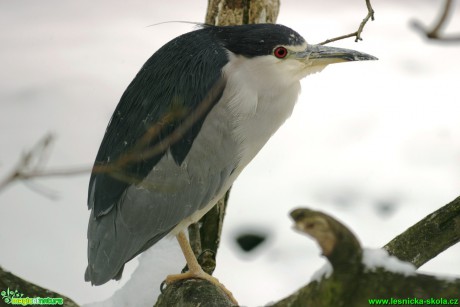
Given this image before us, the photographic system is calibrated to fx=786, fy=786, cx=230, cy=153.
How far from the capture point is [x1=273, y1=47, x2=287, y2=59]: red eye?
2.52 m

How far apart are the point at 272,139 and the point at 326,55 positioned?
267 cm

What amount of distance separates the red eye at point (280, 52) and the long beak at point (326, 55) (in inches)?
1.9

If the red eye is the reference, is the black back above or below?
below

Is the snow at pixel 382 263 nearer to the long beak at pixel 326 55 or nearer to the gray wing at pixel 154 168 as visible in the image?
the gray wing at pixel 154 168

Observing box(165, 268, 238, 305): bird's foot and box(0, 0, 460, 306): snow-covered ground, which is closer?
box(165, 268, 238, 305): bird's foot

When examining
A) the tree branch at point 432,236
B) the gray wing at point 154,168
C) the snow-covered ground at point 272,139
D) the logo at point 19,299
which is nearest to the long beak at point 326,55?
the gray wing at point 154,168

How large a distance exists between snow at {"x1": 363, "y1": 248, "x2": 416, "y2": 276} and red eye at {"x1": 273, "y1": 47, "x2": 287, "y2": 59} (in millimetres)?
1087

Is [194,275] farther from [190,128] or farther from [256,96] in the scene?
[256,96]

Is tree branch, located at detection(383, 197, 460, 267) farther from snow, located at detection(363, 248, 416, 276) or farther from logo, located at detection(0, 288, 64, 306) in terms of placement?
logo, located at detection(0, 288, 64, 306)

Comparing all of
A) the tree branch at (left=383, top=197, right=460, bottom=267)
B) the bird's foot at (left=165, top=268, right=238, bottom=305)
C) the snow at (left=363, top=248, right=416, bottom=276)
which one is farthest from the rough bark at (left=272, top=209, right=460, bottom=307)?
the bird's foot at (left=165, top=268, right=238, bottom=305)

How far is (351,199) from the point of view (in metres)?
4.53

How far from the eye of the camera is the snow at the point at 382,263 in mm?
1556

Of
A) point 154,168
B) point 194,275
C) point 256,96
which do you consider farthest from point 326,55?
point 194,275

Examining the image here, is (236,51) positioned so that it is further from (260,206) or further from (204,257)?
(260,206)
